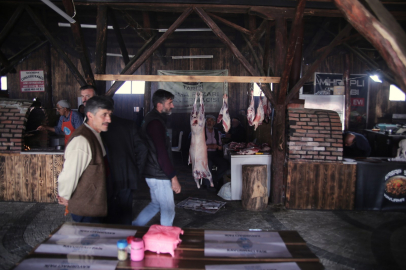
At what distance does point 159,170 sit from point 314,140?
3.37 m

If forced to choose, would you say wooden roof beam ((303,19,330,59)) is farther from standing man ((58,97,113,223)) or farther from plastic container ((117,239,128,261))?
plastic container ((117,239,128,261))

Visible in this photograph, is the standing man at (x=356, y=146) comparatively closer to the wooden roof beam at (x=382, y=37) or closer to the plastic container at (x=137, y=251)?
the wooden roof beam at (x=382, y=37)

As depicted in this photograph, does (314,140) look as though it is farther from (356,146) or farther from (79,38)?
(79,38)

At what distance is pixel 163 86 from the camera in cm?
1114

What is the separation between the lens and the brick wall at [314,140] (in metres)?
5.50

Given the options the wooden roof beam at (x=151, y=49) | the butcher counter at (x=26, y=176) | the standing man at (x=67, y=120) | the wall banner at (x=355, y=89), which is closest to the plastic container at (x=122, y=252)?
the wooden roof beam at (x=151, y=49)

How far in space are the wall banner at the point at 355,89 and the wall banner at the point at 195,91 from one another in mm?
3659

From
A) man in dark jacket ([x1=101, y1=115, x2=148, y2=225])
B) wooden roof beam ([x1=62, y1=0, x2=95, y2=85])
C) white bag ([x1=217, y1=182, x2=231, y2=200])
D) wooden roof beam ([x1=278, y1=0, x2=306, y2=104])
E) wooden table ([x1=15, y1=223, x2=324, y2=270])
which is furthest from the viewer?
white bag ([x1=217, y1=182, x2=231, y2=200])

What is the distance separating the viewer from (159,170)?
3.48m

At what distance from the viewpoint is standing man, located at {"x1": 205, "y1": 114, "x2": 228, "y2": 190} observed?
6.76 meters

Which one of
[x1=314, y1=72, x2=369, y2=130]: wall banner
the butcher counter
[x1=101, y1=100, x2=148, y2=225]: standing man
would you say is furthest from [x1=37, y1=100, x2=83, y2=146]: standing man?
[x1=314, y1=72, x2=369, y2=130]: wall banner

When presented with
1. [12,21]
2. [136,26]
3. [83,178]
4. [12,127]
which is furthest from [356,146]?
[12,21]

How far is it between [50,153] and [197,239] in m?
4.35

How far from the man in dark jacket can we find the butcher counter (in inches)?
105
